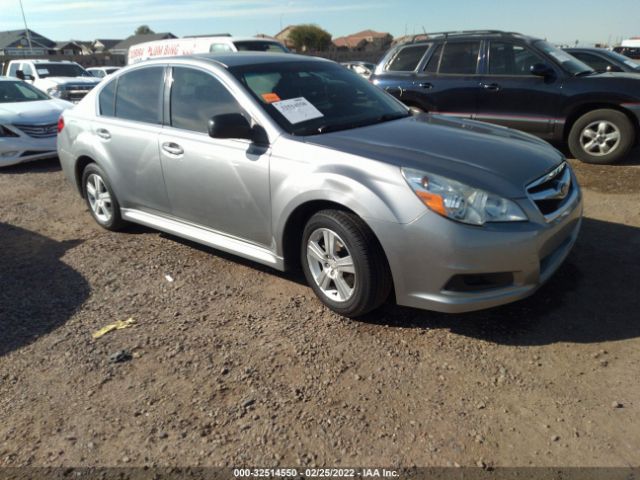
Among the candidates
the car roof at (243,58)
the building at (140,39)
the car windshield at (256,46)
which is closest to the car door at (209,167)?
the car roof at (243,58)

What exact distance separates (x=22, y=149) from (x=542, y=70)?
7.96 meters

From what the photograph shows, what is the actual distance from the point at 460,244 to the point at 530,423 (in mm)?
951

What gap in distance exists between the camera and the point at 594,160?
712 cm

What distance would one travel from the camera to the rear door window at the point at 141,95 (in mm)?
4328

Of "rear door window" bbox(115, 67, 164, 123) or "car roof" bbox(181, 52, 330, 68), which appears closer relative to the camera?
"car roof" bbox(181, 52, 330, 68)

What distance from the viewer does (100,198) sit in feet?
16.8

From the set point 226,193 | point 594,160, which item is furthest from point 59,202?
point 594,160

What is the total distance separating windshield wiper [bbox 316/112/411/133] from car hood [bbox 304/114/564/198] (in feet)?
0.27

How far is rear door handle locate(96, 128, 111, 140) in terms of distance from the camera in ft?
15.4

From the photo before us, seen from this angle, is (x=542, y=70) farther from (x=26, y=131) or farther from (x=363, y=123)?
(x=26, y=131)

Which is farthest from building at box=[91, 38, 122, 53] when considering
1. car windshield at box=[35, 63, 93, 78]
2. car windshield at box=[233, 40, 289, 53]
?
car windshield at box=[233, 40, 289, 53]

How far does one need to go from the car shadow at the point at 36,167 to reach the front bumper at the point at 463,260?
7.18 m

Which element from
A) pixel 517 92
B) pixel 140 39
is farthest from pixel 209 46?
pixel 140 39

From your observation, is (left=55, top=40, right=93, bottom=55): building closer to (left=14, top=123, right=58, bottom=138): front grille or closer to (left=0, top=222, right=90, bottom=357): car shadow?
(left=14, top=123, right=58, bottom=138): front grille
